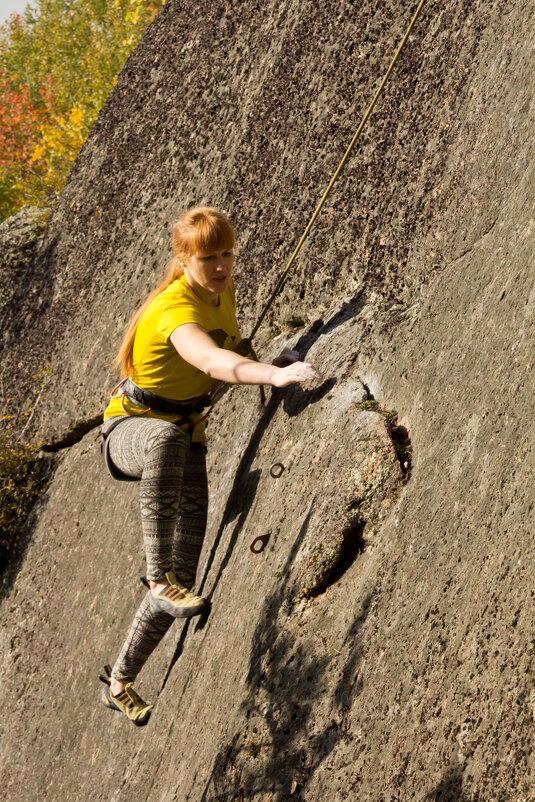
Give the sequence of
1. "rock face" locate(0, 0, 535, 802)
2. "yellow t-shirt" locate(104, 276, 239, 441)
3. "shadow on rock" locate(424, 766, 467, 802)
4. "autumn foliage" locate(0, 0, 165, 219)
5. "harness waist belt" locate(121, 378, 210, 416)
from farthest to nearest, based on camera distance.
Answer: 1. "autumn foliage" locate(0, 0, 165, 219)
2. "harness waist belt" locate(121, 378, 210, 416)
3. "yellow t-shirt" locate(104, 276, 239, 441)
4. "rock face" locate(0, 0, 535, 802)
5. "shadow on rock" locate(424, 766, 467, 802)

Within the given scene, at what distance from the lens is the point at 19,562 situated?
8.19 metres

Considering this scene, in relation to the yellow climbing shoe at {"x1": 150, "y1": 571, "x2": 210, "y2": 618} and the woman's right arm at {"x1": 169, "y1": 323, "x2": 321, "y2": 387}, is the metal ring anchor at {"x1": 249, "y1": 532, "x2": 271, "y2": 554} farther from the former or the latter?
the woman's right arm at {"x1": 169, "y1": 323, "x2": 321, "y2": 387}

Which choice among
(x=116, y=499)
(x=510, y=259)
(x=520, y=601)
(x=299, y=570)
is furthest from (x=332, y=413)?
(x=116, y=499)

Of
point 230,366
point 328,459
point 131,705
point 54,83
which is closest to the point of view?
point 230,366

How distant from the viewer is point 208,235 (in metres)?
4.30

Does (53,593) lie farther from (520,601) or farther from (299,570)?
(520,601)

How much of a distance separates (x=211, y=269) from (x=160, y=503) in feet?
3.72

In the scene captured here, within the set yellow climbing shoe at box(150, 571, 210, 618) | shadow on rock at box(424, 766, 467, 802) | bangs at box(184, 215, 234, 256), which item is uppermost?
bangs at box(184, 215, 234, 256)

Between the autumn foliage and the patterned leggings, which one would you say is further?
the autumn foliage

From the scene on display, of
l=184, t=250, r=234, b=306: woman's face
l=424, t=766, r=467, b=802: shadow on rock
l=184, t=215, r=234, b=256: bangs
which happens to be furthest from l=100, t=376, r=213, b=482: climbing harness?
l=424, t=766, r=467, b=802: shadow on rock

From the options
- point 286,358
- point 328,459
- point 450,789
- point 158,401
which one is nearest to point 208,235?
point 158,401

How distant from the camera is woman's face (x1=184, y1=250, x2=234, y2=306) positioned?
4332mm

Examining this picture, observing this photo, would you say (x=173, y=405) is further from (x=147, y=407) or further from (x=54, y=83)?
(x=54, y=83)

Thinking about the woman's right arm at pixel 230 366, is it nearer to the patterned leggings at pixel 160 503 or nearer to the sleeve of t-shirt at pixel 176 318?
the sleeve of t-shirt at pixel 176 318
